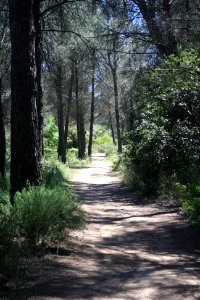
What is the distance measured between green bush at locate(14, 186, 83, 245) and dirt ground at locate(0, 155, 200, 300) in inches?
15.0

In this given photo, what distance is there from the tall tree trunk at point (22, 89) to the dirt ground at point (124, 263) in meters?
1.87

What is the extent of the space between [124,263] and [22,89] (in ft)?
13.1

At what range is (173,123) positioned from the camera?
42.5 ft

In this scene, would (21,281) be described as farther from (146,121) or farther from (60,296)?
(146,121)

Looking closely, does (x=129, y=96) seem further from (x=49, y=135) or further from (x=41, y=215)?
(x=49, y=135)

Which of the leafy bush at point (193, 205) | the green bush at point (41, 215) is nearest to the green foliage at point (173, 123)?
the leafy bush at point (193, 205)

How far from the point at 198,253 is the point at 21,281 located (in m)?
3.38

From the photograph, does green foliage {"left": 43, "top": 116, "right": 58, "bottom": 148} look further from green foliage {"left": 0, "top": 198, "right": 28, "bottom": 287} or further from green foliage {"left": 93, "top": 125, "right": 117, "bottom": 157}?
green foliage {"left": 0, "top": 198, "right": 28, "bottom": 287}

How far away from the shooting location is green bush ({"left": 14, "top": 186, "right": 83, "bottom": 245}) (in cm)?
657

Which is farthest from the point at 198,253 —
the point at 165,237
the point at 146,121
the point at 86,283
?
the point at 146,121

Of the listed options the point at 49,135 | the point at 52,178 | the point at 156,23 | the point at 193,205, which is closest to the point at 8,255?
the point at 193,205

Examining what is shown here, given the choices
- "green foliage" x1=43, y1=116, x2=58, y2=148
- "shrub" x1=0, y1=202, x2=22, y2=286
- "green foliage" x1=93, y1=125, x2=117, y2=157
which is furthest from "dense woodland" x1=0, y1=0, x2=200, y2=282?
"green foliage" x1=93, y1=125, x2=117, y2=157

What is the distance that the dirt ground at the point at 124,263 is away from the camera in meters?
5.07

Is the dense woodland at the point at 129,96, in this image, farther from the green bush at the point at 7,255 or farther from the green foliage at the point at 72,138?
the green foliage at the point at 72,138
